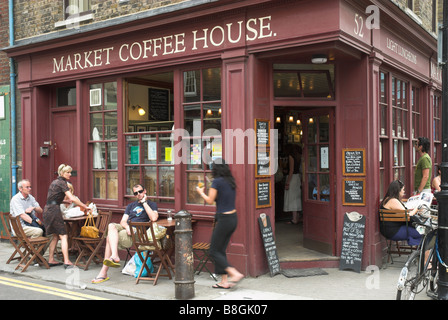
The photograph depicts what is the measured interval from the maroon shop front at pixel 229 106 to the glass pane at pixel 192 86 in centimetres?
2

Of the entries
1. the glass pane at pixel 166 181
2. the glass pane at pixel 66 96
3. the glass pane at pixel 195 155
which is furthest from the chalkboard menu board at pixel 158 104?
the glass pane at pixel 66 96

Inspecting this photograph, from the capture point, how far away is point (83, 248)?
9.03m

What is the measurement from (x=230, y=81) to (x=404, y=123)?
4298 mm

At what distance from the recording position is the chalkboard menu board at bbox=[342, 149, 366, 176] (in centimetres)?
801

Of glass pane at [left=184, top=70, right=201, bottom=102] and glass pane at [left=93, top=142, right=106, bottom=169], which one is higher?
glass pane at [left=184, top=70, right=201, bottom=102]

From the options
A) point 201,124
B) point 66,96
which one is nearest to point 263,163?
point 201,124

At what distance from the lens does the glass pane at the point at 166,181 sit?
8.96m

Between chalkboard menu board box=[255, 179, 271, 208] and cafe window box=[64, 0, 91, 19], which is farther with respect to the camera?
cafe window box=[64, 0, 91, 19]

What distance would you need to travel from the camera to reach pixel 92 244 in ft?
31.0

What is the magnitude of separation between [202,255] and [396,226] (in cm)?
316

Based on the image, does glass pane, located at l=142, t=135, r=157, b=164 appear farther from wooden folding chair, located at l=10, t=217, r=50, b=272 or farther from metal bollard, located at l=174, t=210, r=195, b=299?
metal bollard, located at l=174, t=210, r=195, b=299

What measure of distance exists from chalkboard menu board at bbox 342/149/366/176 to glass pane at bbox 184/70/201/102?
103 inches

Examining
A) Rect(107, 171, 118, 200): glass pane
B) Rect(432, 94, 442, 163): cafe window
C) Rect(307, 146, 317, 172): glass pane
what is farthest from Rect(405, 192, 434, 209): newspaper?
Rect(107, 171, 118, 200): glass pane
